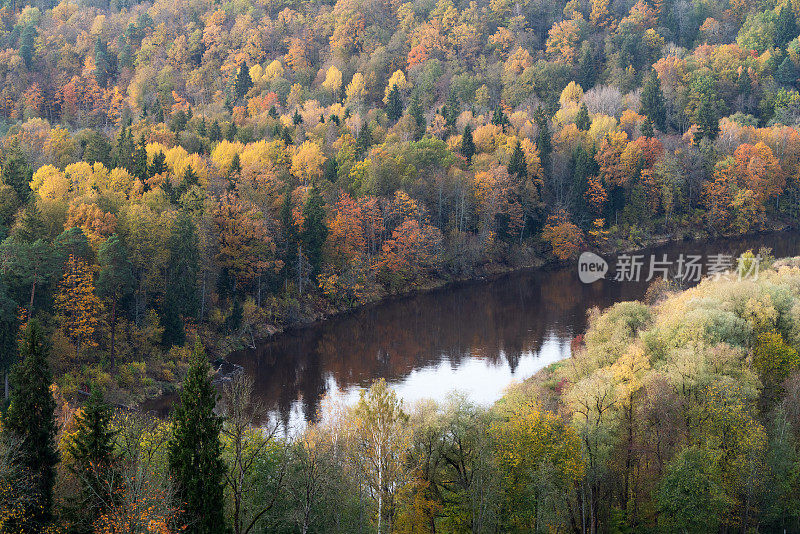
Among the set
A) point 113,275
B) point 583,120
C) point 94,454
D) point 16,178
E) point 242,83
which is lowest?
point 94,454

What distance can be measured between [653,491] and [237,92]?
88574 mm

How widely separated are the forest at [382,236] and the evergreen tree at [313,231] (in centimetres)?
18

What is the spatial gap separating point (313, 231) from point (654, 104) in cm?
6005

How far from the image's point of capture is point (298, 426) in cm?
4291

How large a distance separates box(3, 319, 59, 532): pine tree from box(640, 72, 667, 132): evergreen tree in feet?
311

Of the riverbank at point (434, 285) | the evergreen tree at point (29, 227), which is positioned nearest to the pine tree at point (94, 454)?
the evergreen tree at point (29, 227)

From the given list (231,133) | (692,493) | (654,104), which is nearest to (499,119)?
(654,104)

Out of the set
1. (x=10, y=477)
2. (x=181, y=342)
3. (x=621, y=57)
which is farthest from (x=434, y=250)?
(x=621, y=57)

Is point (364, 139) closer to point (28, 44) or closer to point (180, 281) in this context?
point (180, 281)

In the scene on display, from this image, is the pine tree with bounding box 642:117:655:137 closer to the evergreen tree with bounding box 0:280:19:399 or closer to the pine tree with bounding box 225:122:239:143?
the pine tree with bounding box 225:122:239:143

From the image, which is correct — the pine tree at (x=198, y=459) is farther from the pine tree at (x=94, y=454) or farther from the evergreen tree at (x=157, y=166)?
the evergreen tree at (x=157, y=166)

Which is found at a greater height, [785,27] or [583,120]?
[785,27]

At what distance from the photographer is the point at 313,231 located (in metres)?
66.9

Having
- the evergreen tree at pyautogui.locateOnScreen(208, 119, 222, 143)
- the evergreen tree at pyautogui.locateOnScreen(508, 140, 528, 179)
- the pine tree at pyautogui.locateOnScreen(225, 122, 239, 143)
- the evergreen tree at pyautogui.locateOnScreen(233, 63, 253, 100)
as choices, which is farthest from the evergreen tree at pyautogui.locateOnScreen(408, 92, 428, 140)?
the evergreen tree at pyautogui.locateOnScreen(233, 63, 253, 100)
